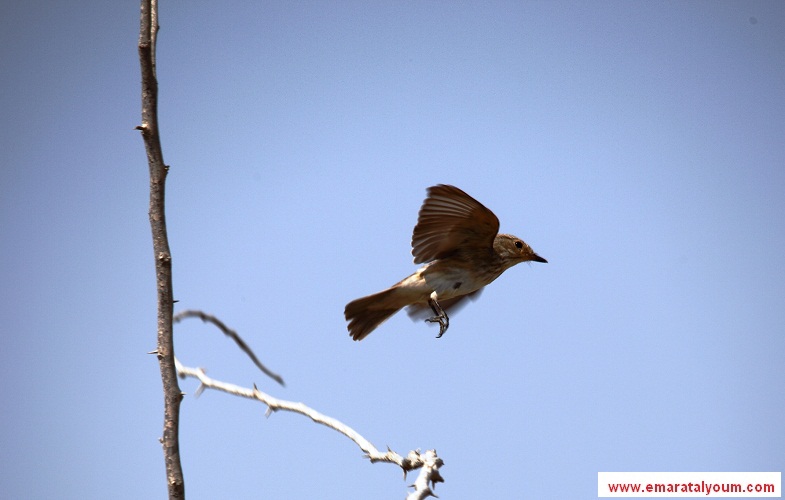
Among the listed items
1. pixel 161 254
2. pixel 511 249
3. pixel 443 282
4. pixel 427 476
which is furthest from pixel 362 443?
pixel 511 249

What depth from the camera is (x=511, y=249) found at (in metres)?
6.24

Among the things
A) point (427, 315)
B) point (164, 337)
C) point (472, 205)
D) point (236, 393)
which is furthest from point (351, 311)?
point (164, 337)

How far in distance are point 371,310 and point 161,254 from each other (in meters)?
3.72

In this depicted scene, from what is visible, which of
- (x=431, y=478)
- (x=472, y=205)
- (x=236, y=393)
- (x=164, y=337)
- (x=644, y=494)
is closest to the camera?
(x=431, y=478)

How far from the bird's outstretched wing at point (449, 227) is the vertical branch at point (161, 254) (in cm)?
336

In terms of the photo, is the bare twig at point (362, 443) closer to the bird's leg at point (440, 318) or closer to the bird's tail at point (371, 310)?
the bird's leg at point (440, 318)

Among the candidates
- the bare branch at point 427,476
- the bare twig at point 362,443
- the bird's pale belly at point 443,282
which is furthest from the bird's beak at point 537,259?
the bare branch at point 427,476

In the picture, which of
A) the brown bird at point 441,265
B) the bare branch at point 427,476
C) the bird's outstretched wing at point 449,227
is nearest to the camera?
the bare branch at point 427,476

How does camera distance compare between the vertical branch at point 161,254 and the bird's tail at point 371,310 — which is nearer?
the vertical branch at point 161,254

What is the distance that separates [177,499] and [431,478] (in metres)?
0.69

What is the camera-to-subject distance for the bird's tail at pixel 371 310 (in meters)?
5.87

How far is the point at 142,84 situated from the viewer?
7.63 ft

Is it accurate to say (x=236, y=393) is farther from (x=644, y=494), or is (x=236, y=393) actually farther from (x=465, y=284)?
(x=644, y=494)

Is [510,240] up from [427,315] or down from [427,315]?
up
